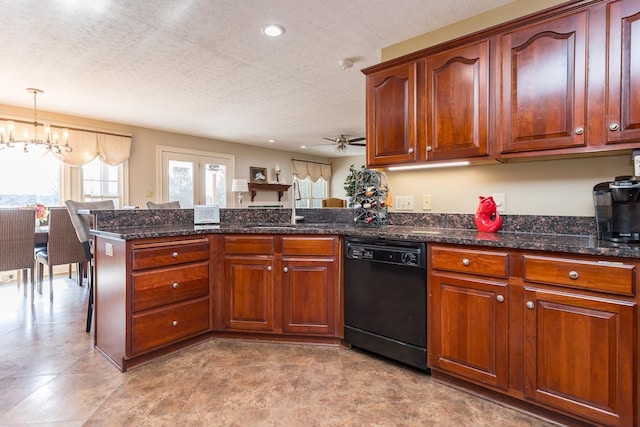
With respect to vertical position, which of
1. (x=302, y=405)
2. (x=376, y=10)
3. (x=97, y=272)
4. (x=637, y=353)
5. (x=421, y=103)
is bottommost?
(x=302, y=405)

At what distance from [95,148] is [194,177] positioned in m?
1.72

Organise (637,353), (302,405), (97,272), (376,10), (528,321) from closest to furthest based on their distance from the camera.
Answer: (637,353), (528,321), (302,405), (376,10), (97,272)

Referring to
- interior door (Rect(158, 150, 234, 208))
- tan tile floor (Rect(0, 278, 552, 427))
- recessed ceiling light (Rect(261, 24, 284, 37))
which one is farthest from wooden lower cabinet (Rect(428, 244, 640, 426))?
interior door (Rect(158, 150, 234, 208))

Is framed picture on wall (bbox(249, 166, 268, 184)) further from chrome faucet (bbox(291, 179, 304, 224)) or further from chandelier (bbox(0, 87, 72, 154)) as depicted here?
chrome faucet (bbox(291, 179, 304, 224))

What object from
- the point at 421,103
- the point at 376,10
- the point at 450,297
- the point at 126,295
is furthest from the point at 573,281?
the point at 126,295

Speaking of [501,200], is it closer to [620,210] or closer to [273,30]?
[620,210]

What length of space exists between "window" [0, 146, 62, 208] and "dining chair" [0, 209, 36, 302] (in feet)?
4.58

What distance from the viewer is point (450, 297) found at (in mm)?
1861

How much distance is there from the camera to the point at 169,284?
2.27 metres

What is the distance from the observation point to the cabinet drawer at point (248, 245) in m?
2.49

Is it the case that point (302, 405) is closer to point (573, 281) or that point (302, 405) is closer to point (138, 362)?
point (138, 362)

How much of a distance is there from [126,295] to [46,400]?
628 millimetres

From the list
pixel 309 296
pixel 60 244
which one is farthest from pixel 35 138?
pixel 309 296

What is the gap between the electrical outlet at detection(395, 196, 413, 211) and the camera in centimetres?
270
